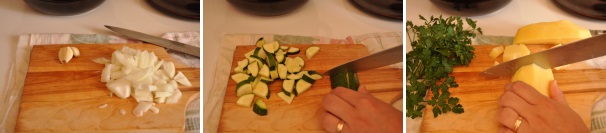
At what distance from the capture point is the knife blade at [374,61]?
0.84 m

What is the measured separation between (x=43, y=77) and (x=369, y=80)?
0.49 m

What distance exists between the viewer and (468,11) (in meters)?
0.93

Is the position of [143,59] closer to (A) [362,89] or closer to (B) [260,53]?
(B) [260,53]

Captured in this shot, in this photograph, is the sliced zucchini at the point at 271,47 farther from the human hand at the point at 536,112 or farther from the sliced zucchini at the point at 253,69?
the human hand at the point at 536,112

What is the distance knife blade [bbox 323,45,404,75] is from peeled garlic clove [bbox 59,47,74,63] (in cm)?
39

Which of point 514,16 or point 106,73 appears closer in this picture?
point 106,73

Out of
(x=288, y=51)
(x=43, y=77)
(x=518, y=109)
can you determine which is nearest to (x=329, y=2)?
(x=288, y=51)

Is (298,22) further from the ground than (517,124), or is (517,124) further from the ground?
(298,22)

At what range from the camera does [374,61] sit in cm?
85

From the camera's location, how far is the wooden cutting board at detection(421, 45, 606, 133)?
2.66 feet

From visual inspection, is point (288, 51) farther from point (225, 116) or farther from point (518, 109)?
point (518, 109)

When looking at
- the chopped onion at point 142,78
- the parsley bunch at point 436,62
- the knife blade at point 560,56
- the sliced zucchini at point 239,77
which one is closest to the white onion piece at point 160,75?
the chopped onion at point 142,78

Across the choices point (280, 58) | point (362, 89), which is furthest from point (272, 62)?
point (362, 89)

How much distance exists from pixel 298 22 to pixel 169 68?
0.22 metres
